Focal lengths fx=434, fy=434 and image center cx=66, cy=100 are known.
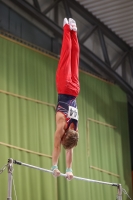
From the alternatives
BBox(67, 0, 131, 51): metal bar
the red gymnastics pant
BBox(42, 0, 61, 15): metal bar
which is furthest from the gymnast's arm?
BBox(67, 0, 131, 51): metal bar

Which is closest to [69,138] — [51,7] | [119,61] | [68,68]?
[68,68]

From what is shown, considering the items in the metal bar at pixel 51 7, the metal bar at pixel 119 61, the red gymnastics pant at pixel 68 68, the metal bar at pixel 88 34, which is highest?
the metal bar at pixel 51 7

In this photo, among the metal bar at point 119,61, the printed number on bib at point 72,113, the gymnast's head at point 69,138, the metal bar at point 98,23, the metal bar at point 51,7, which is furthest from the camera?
the metal bar at point 119,61

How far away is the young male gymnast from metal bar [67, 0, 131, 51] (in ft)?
12.9

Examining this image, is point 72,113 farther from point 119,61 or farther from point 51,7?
point 119,61

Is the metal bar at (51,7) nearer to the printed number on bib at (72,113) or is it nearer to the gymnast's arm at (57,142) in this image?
the printed number on bib at (72,113)

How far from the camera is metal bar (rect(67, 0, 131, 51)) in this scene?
9.79 m

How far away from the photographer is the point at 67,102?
221 inches

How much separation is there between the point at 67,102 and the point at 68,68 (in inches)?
18.6

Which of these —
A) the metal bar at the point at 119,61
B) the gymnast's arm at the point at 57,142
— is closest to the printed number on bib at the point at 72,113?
the gymnast's arm at the point at 57,142

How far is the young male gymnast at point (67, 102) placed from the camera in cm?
537

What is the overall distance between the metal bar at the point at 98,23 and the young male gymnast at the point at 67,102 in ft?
12.9

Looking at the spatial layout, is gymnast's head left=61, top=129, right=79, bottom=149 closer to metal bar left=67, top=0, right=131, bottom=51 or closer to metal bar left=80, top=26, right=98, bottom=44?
metal bar left=80, top=26, right=98, bottom=44

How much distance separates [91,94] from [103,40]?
153cm
